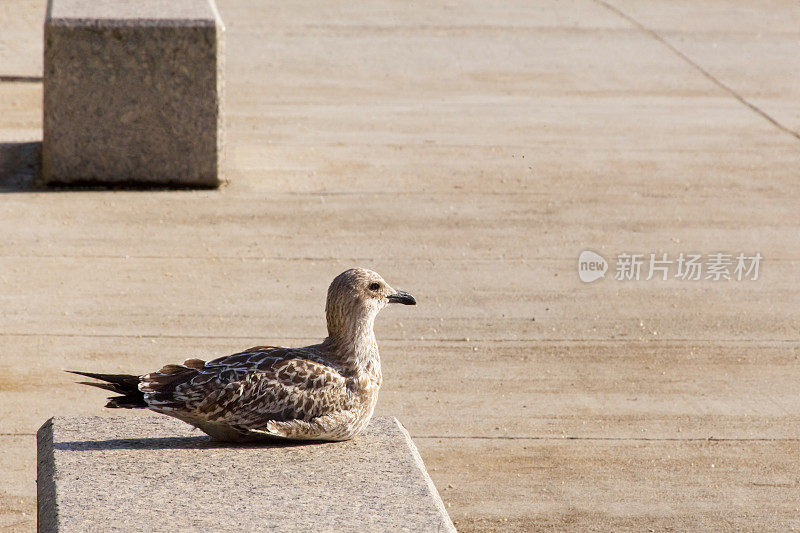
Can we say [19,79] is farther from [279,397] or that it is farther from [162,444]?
[279,397]

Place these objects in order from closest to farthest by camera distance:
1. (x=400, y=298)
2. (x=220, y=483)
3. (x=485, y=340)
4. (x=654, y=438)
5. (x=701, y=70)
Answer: (x=220, y=483)
(x=400, y=298)
(x=654, y=438)
(x=485, y=340)
(x=701, y=70)

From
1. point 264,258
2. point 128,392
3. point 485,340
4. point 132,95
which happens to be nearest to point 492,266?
point 485,340

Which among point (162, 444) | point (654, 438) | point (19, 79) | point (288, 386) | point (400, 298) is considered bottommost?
point (654, 438)

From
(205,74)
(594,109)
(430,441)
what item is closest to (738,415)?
(430,441)

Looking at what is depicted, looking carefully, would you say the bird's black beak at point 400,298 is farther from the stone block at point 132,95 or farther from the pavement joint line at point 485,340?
the stone block at point 132,95

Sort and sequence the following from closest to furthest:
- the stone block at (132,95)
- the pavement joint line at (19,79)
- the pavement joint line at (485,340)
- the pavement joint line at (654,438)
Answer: the pavement joint line at (654,438) < the pavement joint line at (485,340) < the stone block at (132,95) < the pavement joint line at (19,79)

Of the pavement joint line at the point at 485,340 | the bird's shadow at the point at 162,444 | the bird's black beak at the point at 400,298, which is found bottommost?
the pavement joint line at the point at 485,340

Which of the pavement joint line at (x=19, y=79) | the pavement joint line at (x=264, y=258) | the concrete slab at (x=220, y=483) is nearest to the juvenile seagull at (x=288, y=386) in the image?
the concrete slab at (x=220, y=483)

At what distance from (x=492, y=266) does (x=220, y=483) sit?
4720 mm

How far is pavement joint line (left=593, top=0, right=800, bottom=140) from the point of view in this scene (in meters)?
12.6

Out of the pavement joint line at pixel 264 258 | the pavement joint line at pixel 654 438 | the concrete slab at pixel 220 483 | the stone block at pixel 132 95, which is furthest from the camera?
the stone block at pixel 132 95

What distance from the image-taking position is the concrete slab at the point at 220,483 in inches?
147

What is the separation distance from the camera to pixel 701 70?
15.1 meters

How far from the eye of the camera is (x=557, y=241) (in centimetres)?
906
